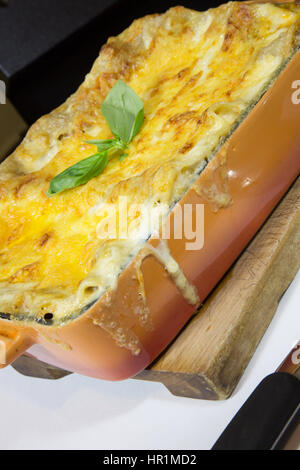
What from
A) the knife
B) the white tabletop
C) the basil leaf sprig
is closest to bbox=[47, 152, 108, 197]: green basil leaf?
the basil leaf sprig

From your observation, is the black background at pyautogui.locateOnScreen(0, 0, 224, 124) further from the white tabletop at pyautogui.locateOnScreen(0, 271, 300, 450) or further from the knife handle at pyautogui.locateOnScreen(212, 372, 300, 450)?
the knife handle at pyautogui.locateOnScreen(212, 372, 300, 450)

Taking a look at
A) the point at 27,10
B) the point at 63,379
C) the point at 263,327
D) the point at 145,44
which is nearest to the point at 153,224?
the point at 263,327

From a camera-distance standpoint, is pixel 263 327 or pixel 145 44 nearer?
pixel 263 327

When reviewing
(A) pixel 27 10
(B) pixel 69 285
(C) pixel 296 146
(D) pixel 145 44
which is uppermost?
(A) pixel 27 10

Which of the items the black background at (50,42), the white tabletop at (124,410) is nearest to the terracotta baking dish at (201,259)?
the white tabletop at (124,410)
